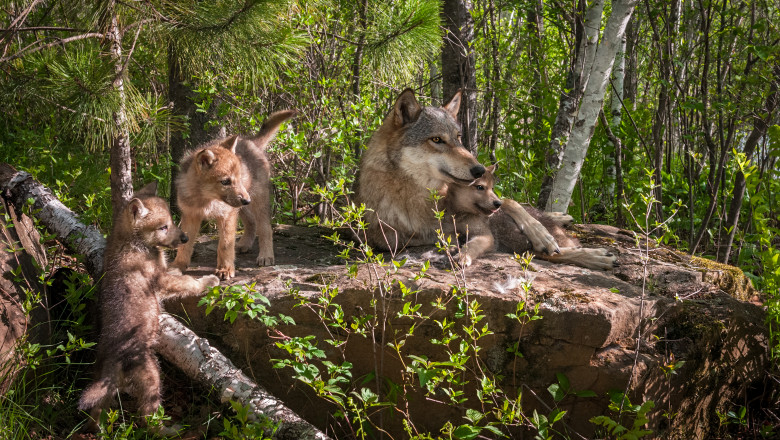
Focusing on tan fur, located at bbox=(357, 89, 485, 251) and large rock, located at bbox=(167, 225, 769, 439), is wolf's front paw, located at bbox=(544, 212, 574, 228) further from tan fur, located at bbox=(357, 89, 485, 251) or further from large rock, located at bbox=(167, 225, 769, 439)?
large rock, located at bbox=(167, 225, 769, 439)

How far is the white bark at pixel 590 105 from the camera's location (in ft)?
19.6

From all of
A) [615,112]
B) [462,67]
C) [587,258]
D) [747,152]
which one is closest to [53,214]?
[587,258]

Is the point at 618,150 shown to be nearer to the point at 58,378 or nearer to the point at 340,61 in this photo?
the point at 340,61

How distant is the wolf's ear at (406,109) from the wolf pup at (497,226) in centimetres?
72


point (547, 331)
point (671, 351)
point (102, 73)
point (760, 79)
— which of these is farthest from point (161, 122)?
point (760, 79)

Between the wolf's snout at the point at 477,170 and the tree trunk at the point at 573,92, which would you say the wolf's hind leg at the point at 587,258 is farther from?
the tree trunk at the point at 573,92

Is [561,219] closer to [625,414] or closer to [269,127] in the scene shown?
[625,414]

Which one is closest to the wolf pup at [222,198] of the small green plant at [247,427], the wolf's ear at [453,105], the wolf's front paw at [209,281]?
the wolf's front paw at [209,281]

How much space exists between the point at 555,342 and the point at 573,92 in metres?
3.69

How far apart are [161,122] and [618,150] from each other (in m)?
5.62

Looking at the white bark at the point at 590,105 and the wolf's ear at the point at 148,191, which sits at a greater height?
the white bark at the point at 590,105

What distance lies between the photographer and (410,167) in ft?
17.0

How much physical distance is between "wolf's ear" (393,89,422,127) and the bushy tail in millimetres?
3040

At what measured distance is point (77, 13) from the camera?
5215 mm
